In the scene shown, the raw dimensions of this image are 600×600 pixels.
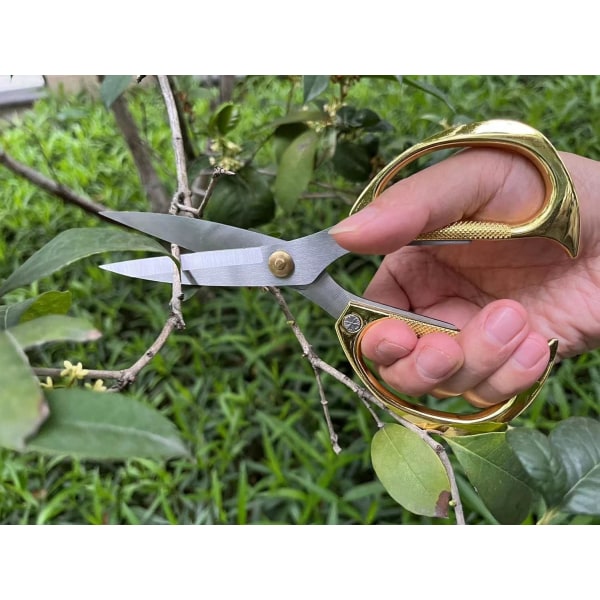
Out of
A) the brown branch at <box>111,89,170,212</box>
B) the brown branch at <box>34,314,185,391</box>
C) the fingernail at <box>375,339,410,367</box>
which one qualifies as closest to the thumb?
the fingernail at <box>375,339,410,367</box>

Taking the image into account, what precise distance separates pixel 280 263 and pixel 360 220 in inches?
4.6

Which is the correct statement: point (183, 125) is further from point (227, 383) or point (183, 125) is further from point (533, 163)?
point (533, 163)

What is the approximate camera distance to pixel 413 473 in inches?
21.8

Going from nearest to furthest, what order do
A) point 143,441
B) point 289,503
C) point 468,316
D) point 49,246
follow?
1. point 143,441
2. point 49,246
3. point 468,316
4. point 289,503

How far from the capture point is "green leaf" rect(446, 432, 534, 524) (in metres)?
0.56

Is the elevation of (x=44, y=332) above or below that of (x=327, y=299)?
above

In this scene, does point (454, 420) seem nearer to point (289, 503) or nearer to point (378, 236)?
point (378, 236)

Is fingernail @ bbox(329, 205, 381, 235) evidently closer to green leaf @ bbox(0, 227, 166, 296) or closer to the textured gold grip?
the textured gold grip

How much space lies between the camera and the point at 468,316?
2.75 feet

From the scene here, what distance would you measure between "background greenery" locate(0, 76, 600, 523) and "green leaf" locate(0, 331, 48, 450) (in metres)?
0.46

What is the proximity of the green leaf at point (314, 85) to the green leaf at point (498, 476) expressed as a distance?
510 millimetres

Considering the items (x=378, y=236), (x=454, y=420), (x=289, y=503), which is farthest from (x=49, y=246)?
(x=289, y=503)
